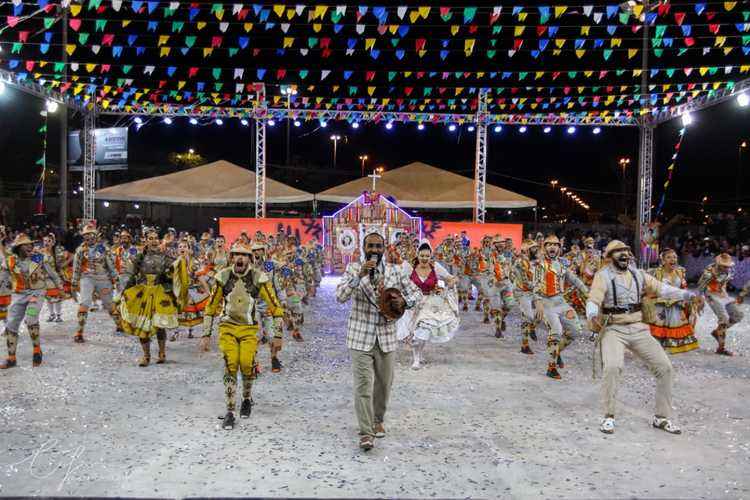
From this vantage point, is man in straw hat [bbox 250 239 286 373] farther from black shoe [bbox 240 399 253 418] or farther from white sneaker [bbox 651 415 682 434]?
white sneaker [bbox 651 415 682 434]

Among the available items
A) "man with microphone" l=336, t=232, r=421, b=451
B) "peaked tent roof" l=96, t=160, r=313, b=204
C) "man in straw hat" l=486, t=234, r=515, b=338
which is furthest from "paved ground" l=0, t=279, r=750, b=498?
"peaked tent roof" l=96, t=160, r=313, b=204

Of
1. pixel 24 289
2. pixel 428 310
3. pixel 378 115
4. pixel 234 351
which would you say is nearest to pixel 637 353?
pixel 428 310

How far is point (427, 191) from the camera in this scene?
28828mm

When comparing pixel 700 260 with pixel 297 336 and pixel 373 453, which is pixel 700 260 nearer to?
pixel 297 336

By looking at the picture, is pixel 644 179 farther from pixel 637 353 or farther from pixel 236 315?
pixel 236 315

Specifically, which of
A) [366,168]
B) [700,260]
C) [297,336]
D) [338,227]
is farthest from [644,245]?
[366,168]

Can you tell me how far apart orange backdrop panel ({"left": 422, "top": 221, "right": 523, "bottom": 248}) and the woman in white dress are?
13.1 metres

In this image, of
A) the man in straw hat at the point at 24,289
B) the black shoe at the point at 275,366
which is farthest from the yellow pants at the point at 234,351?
the man in straw hat at the point at 24,289

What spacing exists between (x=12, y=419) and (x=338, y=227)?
17.3 m

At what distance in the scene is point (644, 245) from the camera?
19359 mm

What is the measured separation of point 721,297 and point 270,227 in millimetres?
16199

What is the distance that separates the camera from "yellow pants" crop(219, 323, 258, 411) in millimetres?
5609

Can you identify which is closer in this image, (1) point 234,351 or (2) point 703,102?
(1) point 234,351

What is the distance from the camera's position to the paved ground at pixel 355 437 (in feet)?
14.2
